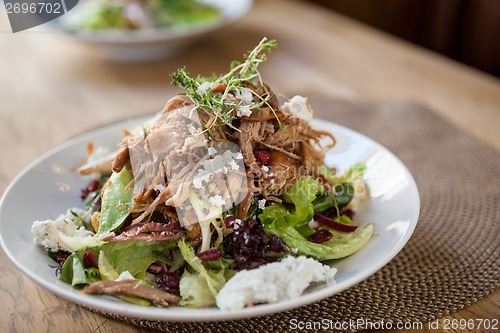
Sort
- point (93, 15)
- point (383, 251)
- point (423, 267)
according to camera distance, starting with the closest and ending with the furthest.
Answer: point (383, 251) → point (423, 267) → point (93, 15)

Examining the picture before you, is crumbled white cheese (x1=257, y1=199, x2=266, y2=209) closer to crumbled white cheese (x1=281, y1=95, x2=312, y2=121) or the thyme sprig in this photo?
the thyme sprig

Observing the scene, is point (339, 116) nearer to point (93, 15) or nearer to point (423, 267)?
point (423, 267)

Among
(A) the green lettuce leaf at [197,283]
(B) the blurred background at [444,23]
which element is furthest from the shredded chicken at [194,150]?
(B) the blurred background at [444,23]

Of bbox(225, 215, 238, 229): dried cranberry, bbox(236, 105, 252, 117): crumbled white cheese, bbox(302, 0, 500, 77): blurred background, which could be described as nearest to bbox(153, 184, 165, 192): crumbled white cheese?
bbox(225, 215, 238, 229): dried cranberry

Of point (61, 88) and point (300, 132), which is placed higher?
point (300, 132)

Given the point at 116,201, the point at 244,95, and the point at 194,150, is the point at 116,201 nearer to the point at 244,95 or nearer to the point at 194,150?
the point at 194,150

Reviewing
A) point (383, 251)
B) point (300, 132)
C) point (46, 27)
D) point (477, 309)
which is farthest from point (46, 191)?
point (46, 27)
